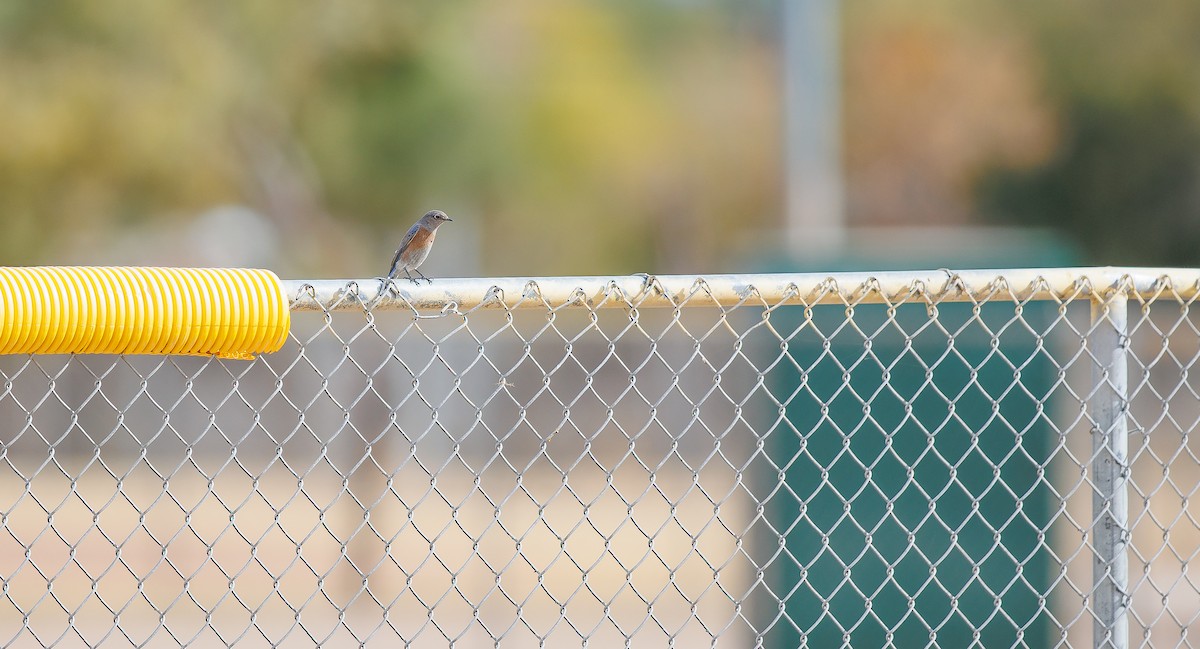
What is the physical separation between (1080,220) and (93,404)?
18161 mm

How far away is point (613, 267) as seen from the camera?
116ft

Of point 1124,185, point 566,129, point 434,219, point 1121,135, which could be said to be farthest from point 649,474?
point 566,129

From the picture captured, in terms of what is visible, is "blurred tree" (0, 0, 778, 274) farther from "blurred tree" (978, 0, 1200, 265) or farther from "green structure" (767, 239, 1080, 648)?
"green structure" (767, 239, 1080, 648)

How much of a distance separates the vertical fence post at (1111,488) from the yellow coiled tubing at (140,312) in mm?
1825

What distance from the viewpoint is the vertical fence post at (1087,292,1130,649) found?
290cm

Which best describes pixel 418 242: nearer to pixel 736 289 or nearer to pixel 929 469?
pixel 736 289

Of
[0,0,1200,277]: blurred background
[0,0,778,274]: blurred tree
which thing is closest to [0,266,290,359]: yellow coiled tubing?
[0,0,1200,277]: blurred background

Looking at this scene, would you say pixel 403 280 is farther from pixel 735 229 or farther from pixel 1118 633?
pixel 735 229

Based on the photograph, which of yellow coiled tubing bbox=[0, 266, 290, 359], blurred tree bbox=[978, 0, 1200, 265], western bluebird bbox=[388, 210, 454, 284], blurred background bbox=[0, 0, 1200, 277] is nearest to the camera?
yellow coiled tubing bbox=[0, 266, 290, 359]

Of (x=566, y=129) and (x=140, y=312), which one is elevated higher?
(x=566, y=129)

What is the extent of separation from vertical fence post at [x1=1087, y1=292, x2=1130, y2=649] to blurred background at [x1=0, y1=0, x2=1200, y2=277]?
296cm

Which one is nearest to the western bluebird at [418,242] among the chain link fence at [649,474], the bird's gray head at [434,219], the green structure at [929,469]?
the bird's gray head at [434,219]

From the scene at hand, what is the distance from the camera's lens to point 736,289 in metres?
2.78

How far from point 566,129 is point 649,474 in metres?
22.1
